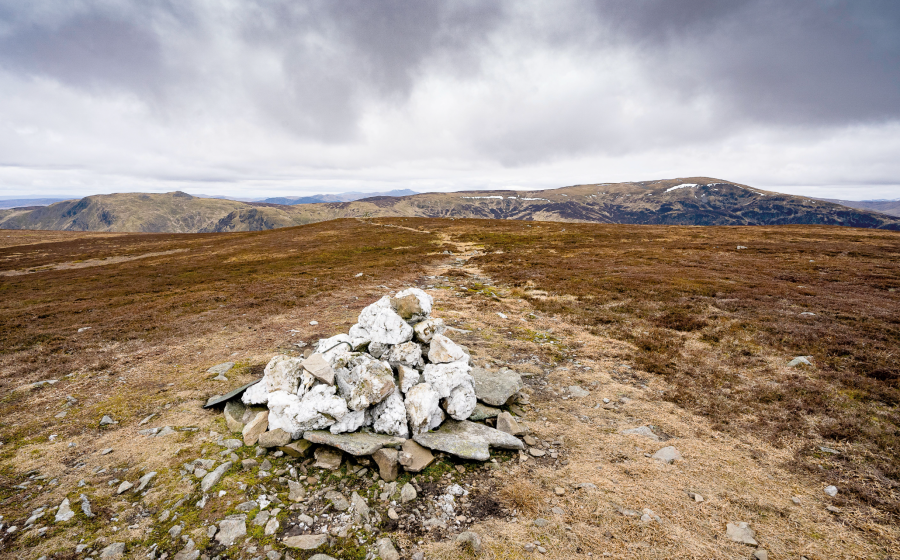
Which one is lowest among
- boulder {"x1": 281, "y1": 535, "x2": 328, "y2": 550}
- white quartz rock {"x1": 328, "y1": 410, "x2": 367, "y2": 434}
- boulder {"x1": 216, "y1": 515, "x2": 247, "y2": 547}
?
boulder {"x1": 281, "y1": 535, "x2": 328, "y2": 550}

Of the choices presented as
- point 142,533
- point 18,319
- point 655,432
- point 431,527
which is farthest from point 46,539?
point 18,319

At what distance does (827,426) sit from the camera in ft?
27.9

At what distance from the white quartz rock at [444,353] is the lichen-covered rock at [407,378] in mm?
769

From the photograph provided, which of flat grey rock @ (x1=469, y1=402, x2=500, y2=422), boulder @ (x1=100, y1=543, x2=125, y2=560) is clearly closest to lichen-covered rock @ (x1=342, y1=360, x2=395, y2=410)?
flat grey rock @ (x1=469, y1=402, x2=500, y2=422)

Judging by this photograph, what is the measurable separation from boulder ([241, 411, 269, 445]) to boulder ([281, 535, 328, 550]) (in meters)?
3.11

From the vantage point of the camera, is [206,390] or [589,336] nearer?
[206,390]

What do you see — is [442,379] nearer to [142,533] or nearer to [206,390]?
[142,533]

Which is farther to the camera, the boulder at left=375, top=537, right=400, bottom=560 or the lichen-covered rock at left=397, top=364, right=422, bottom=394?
the lichen-covered rock at left=397, top=364, right=422, bottom=394

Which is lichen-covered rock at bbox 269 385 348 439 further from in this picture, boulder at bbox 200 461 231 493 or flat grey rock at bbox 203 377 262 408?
flat grey rock at bbox 203 377 262 408

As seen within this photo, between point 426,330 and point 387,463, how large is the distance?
4.12m

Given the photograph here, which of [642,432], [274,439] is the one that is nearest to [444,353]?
[274,439]

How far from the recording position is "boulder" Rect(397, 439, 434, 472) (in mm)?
7271

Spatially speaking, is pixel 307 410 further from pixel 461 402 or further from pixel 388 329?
pixel 461 402

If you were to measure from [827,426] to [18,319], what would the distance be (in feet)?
125
